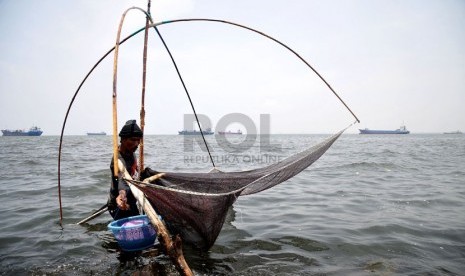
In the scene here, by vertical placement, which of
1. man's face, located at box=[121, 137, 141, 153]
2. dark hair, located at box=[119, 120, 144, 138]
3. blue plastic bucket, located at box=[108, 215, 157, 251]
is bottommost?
blue plastic bucket, located at box=[108, 215, 157, 251]

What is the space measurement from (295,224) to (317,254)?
4.51ft

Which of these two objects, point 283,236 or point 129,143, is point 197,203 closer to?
point 129,143

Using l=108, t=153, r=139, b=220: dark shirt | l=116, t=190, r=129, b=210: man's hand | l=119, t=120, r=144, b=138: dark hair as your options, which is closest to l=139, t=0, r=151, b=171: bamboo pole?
l=108, t=153, r=139, b=220: dark shirt

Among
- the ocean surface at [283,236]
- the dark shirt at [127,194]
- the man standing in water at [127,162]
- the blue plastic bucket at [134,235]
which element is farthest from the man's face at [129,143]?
the ocean surface at [283,236]

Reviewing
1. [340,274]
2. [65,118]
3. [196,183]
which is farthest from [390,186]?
[65,118]

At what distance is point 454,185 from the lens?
30.5 feet

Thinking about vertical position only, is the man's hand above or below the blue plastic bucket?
above

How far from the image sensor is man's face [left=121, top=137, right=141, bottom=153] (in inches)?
164

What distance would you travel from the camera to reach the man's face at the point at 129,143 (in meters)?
4.17

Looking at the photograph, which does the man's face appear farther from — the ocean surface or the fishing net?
the ocean surface

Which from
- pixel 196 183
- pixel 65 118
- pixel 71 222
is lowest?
pixel 71 222

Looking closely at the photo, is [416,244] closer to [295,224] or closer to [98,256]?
[295,224]

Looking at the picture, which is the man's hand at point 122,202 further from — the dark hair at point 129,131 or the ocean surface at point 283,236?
the dark hair at point 129,131

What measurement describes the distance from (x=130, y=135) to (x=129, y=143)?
20 cm
